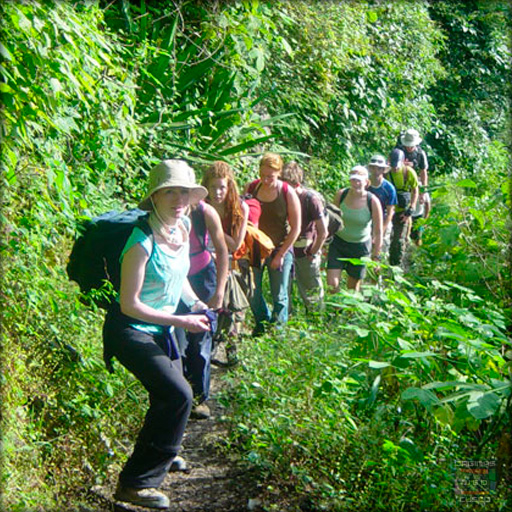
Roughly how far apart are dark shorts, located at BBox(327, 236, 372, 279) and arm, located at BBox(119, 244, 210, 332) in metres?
4.31

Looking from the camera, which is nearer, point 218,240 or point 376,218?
point 218,240

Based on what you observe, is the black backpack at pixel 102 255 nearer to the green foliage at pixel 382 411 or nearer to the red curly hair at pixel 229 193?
the green foliage at pixel 382 411

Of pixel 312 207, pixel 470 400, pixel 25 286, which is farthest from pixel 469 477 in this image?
pixel 312 207

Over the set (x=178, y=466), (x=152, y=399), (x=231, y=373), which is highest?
(x=152, y=399)

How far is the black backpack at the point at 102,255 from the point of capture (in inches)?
167

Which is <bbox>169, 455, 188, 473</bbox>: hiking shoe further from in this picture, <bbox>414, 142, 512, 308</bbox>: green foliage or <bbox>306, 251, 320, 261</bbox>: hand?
<bbox>306, 251, 320, 261</bbox>: hand

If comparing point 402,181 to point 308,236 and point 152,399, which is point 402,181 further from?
point 152,399

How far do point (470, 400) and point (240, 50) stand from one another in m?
5.53

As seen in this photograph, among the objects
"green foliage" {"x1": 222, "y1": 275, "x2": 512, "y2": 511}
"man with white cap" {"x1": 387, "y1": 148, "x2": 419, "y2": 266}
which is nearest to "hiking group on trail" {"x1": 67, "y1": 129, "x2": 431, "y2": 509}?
"green foliage" {"x1": 222, "y1": 275, "x2": 512, "y2": 511}

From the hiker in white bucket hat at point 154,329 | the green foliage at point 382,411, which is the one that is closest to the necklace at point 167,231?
the hiker in white bucket hat at point 154,329

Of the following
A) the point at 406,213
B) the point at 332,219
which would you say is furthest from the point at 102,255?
the point at 406,213

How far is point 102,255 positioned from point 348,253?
4.30 meters

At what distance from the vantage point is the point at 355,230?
26.8 ft

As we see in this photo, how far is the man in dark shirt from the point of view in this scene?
745 centimetres
